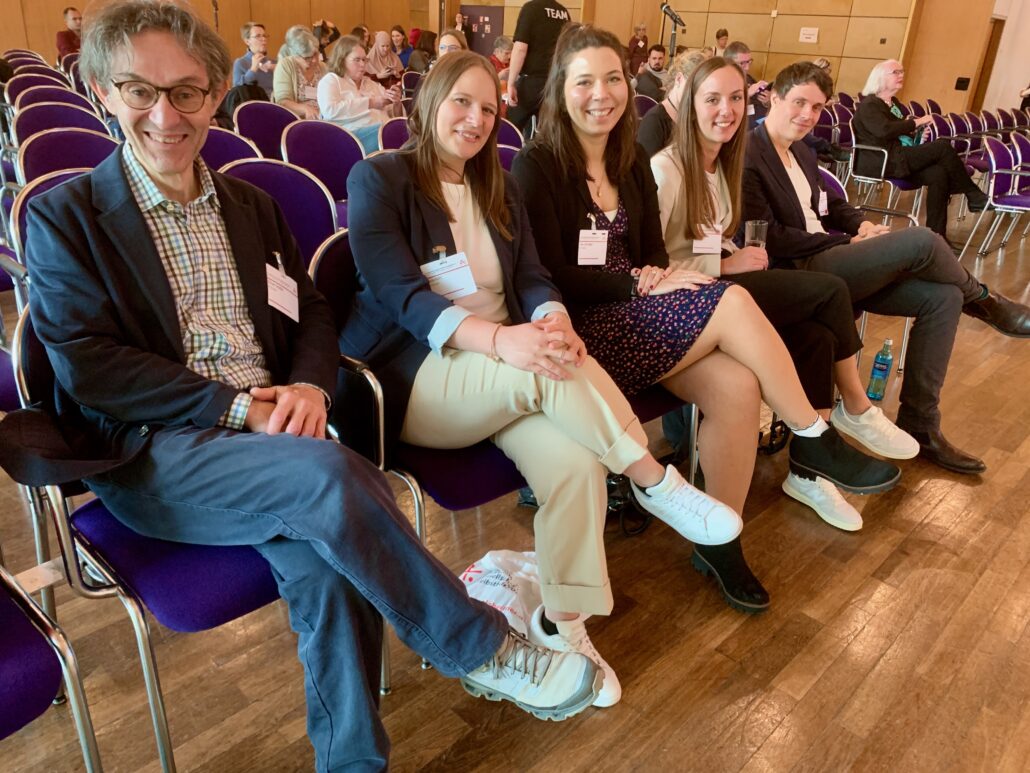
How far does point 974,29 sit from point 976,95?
1258 mm

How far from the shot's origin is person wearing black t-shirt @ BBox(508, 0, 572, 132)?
540 centimetres

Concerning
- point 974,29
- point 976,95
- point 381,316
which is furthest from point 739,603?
point 976,95

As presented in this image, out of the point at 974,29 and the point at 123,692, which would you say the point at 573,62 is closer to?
the point at 123,692

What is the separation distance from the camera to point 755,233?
2.45 m

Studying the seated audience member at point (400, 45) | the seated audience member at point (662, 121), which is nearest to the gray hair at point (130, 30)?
the seated audience member at point (662, 121)

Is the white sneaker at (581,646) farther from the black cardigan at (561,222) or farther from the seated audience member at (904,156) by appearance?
the seated audience member at (904,156)

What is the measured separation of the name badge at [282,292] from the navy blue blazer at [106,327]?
21 cm

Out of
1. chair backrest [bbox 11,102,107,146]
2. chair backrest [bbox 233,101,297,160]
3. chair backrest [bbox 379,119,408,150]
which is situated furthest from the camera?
chair backrest [bbox 233,101,297,160]

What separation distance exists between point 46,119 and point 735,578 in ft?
11.9

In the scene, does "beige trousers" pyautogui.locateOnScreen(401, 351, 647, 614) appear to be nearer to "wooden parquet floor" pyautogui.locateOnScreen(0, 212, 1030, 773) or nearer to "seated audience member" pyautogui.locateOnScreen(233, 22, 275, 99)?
"wooden parquet floor" pyautogui.locateOnScreen(0, 212, 1030, 773)

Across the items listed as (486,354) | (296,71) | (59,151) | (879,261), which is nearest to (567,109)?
(486,354)

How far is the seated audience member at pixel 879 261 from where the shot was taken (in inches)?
102

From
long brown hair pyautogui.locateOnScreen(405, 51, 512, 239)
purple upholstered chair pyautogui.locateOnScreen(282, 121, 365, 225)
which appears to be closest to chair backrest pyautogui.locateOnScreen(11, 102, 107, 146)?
purple upholstered chair pyautogui.locateOnScreen(282, 121, 365, 225)

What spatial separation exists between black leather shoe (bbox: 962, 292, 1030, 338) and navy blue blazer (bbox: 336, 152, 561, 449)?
212cm
